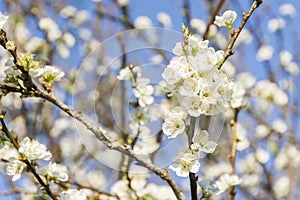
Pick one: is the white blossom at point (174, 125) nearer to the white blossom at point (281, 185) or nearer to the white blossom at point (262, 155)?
the white blossom at point (262, 155)

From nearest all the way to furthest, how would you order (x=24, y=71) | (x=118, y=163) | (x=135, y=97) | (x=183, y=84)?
(x=183, y=84) → (x=24, y=71) → (x=135, y=97) → (x=118, y=163)

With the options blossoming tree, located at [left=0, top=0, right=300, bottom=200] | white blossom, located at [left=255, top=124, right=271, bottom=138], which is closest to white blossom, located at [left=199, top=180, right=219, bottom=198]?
blossoming tree, located at [left=0, top=0, right=300, bottom=200]

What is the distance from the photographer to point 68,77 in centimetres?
432

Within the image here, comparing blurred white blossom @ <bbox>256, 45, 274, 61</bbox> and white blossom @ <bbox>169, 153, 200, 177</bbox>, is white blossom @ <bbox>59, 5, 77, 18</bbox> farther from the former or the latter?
white blossom @ <bbox>169, 153, 200, 177</bbox>

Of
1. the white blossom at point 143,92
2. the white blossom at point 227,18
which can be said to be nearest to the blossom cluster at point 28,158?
the white blossom at point 143,92

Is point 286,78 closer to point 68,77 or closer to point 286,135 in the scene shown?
→ point 286,135

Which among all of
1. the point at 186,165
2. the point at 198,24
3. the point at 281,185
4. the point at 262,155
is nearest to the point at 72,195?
the point at 186,165

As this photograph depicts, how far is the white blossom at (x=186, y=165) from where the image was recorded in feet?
4.28

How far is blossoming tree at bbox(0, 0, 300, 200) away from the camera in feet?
4.41

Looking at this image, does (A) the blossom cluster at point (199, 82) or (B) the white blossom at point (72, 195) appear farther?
(B) the white blossom at point (72, 195)

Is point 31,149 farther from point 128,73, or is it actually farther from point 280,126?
point 280,126

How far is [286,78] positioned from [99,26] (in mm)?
1882

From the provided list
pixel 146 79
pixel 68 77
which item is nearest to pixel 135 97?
pixel 146 79

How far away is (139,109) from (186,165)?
0.72 m
